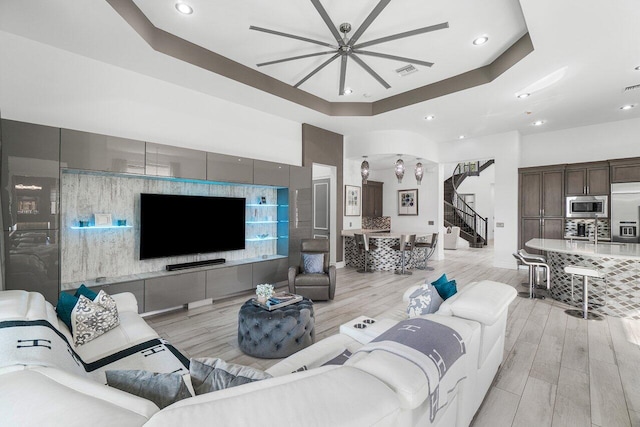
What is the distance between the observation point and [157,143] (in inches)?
150

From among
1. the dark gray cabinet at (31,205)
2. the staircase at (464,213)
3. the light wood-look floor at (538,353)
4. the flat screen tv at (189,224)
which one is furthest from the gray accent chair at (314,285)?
the staircase at (464,213)

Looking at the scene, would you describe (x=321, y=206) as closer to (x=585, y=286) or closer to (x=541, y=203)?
(x=541, y=203)

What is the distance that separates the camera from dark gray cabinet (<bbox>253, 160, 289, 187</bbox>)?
486cm

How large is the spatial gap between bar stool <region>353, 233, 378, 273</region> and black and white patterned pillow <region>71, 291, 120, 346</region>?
15.7 ft

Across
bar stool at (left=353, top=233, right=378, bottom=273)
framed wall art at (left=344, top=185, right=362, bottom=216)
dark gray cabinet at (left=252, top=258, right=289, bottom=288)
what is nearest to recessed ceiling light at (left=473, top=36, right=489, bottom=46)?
bar stool at (left=353, top=233, right=378, bottom=273)

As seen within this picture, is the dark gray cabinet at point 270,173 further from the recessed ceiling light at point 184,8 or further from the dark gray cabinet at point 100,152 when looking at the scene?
the recessed ceiling light at point 184,8

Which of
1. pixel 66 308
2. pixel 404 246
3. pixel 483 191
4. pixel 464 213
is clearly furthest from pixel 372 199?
pixel 66 308

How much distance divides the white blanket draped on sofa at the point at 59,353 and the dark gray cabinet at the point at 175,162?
2.40 meters

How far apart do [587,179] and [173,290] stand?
8.17 m

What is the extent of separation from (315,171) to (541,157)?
571cm

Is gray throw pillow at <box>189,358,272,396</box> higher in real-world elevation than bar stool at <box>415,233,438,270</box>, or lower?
higher

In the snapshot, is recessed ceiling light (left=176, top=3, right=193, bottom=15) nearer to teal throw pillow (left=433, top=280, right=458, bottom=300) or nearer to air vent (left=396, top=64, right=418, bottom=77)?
air vent (left=396, top=64, right=418, bottom=77)

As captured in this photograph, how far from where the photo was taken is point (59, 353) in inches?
50.9

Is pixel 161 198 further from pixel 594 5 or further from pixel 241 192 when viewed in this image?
pixel 594 5
